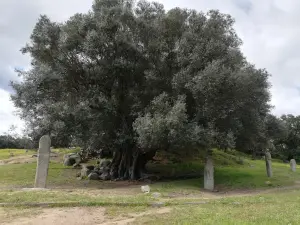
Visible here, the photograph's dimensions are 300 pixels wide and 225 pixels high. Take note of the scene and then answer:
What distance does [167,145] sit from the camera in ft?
69.8

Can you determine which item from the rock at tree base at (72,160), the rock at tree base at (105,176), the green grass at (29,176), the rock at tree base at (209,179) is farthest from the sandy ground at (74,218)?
the rock at tree base at (72,160)

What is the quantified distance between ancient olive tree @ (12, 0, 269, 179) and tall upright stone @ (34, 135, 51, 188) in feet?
11.5

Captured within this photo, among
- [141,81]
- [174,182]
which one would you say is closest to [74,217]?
[174,182]

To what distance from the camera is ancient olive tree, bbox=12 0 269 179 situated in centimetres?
1985

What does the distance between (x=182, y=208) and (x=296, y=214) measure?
12.3ft

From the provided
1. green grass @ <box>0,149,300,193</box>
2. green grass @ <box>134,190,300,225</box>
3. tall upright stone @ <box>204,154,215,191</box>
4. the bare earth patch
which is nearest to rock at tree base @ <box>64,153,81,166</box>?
green grass @ <box>0,149,300,193</box>

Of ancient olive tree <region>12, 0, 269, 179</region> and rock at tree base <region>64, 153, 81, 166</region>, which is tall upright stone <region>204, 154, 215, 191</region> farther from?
rock at tree base <region>64, 153, 81, 166</region>

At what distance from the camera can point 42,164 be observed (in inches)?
754

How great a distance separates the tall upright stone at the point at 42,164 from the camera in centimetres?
1894

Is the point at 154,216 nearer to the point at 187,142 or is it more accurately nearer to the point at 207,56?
the point at 187,142

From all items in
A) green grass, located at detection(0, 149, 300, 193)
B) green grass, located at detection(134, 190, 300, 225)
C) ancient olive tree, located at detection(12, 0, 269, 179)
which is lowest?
green grass, located at detection(134, 190, 300, 225)

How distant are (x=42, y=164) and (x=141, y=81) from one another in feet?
29.1

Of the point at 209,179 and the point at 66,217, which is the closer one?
the point at 66,217

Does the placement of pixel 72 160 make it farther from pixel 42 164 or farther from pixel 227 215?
pixel 227 215
